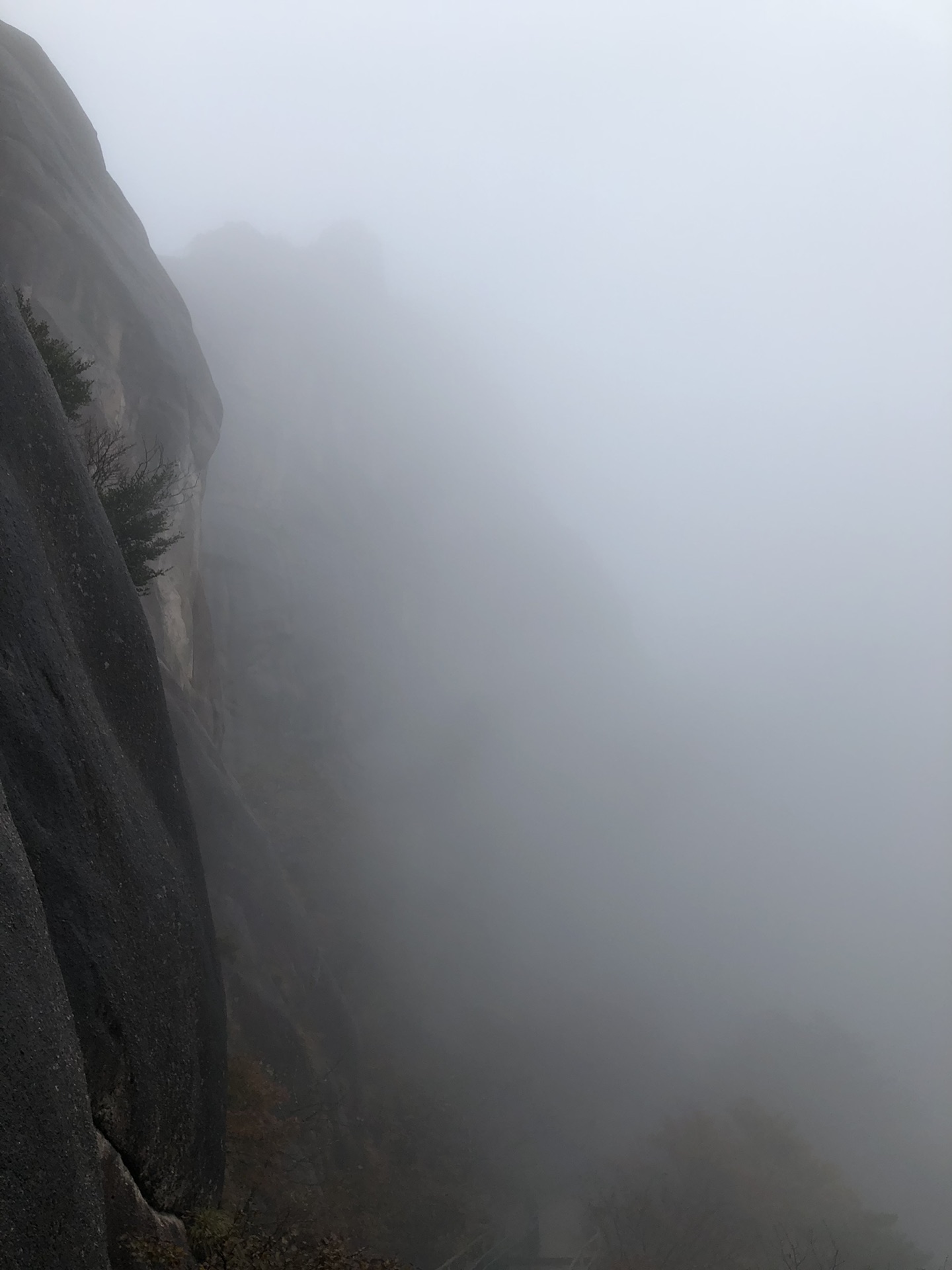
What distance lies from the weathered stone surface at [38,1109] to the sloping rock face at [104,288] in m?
15.3

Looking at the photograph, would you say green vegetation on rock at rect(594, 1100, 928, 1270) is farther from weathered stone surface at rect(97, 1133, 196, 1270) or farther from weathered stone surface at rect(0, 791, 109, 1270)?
weathered stone surface at rect(0, 791, 109, 1270)

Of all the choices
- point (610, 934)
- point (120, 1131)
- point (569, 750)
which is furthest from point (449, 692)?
point (120, 1131)

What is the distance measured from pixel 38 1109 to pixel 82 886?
2006 mm

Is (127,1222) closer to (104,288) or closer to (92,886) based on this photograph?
(92,886)

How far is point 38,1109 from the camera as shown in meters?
4.62

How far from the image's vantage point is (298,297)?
72.2 m

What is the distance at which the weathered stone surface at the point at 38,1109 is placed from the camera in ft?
14.3

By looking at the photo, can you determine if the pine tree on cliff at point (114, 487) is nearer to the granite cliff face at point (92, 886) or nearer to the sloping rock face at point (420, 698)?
the granite cliff face at point (92, 886)

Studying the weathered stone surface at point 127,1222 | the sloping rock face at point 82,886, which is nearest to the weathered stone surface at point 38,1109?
the sloping rock face at point 82,886

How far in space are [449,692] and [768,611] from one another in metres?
103

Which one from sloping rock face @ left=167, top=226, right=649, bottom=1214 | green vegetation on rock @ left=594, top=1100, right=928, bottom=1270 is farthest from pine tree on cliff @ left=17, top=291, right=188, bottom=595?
green vegetation on rock @ left=594, top=1100, right=928, bottom=1270

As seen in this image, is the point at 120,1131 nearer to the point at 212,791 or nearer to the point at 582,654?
the point at 212,791

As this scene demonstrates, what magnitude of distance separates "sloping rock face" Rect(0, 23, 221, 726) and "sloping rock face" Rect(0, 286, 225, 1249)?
39.3 ft

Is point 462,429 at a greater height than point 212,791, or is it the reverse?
point 212,791
